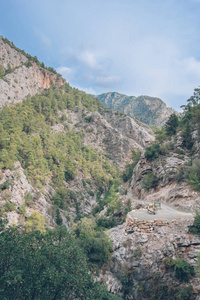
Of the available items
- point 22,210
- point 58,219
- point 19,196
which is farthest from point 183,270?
point 58,219

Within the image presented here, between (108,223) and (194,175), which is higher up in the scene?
(194,175)

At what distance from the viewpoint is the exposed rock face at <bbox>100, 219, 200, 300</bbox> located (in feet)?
32.0

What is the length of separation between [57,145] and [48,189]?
20.0 metres

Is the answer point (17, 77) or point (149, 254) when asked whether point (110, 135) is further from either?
point (149, 254)

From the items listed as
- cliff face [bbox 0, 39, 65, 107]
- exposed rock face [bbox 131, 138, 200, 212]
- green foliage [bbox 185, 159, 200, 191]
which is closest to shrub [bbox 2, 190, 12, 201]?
exposed rock face [bbox 131, 138, 200, 212]

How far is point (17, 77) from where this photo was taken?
222 feet

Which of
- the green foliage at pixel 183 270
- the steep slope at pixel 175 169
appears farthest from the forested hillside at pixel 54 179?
the steep slope at pixel 175 169

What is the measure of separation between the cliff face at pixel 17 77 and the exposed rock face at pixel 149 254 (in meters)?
59.8

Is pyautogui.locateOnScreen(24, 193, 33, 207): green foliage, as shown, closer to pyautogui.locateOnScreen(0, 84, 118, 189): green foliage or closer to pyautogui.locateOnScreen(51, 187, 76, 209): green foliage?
pyautogui.locateOnScreen(0, 84, 118, 189): green foliage

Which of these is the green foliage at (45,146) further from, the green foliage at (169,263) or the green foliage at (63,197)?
the green foliage at (169,263)

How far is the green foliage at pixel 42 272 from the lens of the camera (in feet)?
23.4

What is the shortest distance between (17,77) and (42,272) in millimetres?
75495

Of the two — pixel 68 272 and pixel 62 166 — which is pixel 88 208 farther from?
pixel 68 272

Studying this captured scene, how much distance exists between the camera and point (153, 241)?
1147 centimetres
